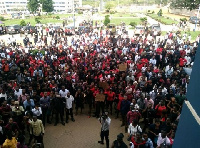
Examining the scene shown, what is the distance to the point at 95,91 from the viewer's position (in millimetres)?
9062

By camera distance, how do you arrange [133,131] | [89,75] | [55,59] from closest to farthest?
[133,131]
[89,75]
[55,59]

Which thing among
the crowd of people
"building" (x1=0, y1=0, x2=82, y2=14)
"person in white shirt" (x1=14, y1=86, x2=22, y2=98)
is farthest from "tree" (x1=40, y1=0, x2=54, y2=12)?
"person in white shirt" (x1=14, y1=86, x2=22, y2=98)

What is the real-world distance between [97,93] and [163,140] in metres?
3.59

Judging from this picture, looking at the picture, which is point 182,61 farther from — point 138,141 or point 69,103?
point 138,141

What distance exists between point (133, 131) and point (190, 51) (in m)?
10.1

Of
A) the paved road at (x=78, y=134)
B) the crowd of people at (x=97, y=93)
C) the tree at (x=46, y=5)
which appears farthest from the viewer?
the tree at (x=46, y=5)

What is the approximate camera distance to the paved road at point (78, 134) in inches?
305

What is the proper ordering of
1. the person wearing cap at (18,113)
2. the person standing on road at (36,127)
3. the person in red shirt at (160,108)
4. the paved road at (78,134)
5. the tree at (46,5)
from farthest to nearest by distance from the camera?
the tree at (46,5) → the paved road at (78,134) → the person in red shirt at (160,108) → the person wearing cap at (18,113) → the person standing on road at (36,127)

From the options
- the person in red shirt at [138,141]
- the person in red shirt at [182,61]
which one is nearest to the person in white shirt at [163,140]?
the person in red shirt at [138,141]

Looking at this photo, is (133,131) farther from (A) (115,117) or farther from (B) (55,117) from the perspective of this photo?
(B) (55,117)

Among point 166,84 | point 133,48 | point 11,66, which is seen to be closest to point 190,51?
point 133,48

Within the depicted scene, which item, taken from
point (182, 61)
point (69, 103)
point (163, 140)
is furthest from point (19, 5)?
point (163, 140)

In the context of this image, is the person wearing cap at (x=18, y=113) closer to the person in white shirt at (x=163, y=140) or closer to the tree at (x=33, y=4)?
the person in white shirt at (x=163, y=140)

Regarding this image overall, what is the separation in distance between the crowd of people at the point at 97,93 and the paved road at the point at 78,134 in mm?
327
